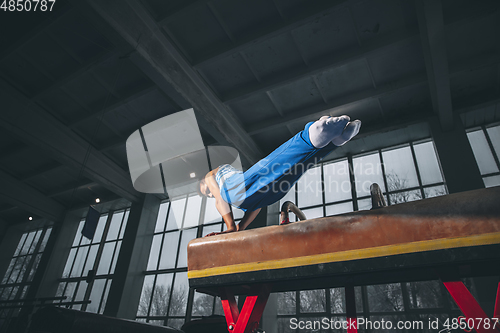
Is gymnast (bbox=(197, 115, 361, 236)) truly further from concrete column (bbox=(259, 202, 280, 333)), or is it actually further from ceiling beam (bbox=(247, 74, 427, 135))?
concrete column (bbox=(259, 202, 280, 333))

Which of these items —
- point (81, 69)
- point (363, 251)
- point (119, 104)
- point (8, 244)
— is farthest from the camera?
point (8, 244)

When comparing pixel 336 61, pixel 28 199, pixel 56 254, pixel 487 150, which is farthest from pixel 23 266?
pixel 487 150

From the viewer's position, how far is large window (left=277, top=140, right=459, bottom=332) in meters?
6.25

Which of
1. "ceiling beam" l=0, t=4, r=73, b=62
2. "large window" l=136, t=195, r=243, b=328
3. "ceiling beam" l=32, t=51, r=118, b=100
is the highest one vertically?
"ceiling beam" l=0, t=4, r=73, b=62

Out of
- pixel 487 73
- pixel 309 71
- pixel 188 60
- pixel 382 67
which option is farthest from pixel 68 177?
pixel 487 73

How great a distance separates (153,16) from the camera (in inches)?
226

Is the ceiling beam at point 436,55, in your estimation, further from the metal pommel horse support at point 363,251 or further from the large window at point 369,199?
the metal pommel horse support at point 363,251

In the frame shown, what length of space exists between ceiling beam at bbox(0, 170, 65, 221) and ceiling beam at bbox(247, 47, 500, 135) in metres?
9.88

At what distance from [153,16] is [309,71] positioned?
3434mm

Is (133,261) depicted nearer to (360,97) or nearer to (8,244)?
(360,97)

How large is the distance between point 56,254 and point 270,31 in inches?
500

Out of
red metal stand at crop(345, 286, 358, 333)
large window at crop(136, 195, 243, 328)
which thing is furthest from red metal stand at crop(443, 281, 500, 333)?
large window at crop(136, 195, 243, 328)

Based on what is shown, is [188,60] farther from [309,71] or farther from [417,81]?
[417,81]

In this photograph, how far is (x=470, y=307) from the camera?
1.50 meters
